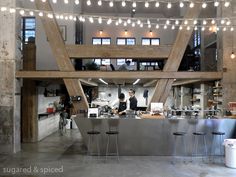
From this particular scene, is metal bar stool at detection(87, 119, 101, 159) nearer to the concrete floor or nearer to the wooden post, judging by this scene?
the concrete floor

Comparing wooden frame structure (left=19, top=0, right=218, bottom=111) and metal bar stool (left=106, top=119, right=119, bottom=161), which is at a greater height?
wooden frame structure (left=19, top=0, right=218, bottom=111)

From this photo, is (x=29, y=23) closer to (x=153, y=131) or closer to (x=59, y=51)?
(x=59, y=51)

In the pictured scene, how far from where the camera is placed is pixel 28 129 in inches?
444

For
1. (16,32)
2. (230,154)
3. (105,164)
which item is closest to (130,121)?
(105,164)

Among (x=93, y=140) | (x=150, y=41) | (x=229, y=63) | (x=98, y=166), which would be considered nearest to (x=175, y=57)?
(x=229, y=63)

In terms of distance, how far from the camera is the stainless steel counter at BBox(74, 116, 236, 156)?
8562 mm

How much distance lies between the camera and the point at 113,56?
9.64 meters

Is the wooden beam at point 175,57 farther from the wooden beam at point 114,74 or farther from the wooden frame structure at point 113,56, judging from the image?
the wooden beam at point 114,74

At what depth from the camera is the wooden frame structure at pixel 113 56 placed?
9.34 m

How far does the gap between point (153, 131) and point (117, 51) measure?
2.95 meters

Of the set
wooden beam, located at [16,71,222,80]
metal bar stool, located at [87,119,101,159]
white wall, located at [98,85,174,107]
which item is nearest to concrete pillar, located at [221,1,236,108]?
wooden beam, located at [16,71,222,80]

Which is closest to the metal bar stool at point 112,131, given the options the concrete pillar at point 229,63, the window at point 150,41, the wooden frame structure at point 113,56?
the wooden frame structure at point 113,56

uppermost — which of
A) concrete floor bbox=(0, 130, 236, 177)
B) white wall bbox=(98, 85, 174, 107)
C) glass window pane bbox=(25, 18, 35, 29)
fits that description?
glass window pane bbox=(25, 18, 35, 29)

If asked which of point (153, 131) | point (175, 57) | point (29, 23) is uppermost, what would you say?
point (29, 23)
